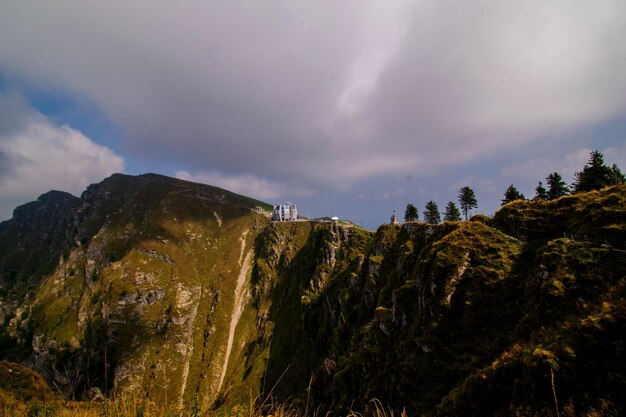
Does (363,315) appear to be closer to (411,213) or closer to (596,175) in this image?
(411,213)

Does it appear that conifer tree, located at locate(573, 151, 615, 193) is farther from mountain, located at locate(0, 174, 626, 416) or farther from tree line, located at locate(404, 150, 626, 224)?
mountain, located at locate(0, 174, 626, 416)

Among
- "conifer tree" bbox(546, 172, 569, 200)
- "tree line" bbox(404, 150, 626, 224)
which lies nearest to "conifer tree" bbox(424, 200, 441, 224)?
"tree line" bbox(404, 150, 626, 224)

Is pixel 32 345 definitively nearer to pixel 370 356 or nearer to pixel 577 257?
pixel 370 356

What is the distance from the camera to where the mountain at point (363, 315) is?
15695 mm

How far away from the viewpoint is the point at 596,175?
2092 inches

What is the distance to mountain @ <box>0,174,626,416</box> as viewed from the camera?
15.7 meters

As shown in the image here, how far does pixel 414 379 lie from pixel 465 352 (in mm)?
7644

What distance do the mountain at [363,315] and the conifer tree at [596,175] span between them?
29.4 metres

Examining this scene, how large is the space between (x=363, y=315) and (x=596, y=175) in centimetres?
5728

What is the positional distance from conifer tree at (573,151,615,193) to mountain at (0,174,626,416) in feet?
96.5

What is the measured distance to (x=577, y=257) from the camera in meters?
24.9

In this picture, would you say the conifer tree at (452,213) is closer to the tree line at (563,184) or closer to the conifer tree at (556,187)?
the tree line at (563,184)

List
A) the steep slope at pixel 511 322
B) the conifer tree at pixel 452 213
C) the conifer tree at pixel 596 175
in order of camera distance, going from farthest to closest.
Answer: the conifer tree at pixel 452 213 → the conifer tree at pixel 596 175 → the steep slope at pixel 511 322

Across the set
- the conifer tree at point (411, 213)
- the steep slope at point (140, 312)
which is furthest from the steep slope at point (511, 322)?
the steep slope at point (140, 312)
